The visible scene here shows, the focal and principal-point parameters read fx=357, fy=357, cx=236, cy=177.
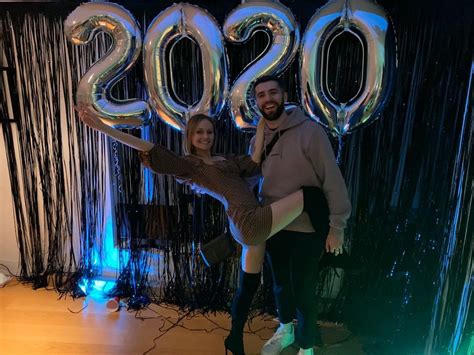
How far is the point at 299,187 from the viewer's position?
142 centimetres

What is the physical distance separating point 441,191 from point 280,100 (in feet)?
3.03

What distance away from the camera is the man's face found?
137 cm

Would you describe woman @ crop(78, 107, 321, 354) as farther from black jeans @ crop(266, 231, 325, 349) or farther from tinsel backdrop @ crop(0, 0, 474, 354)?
tinsel backdrop @ crop(0, 0, 474, 354)

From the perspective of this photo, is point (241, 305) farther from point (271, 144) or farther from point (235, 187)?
point (271, 144)

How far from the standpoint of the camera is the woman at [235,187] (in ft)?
4.53

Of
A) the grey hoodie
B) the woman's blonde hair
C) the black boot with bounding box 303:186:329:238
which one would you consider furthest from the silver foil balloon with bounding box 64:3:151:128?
the black boot with bounding box 303:186:329:238

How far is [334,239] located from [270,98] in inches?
24.0

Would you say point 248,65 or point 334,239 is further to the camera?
point 248,65

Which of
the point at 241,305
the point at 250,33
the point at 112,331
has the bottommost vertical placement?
the point at 112,331

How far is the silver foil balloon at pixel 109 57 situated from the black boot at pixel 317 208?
86 centimetres

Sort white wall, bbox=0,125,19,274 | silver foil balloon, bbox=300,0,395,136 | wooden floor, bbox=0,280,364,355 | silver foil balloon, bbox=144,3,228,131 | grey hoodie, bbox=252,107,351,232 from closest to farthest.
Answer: grey hoodie, bbox=252,107,351,232, silver foil balloon, bbox=300,0,395,136, silver foil balloon, bbox=144,3,228,131, wooden floor, bbox=0,280,364,355, white wall, bbox=0,125,19,274

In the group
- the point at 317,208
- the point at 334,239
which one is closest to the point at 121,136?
the point at 317,208

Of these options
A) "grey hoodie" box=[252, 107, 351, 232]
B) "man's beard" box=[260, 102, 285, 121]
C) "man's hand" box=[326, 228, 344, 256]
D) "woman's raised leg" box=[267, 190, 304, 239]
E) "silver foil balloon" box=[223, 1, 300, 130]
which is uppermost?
"silver foil balloon" box=[223, 1, 300, 130]

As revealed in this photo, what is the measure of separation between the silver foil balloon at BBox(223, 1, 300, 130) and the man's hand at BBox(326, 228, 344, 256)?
22.9 inches
